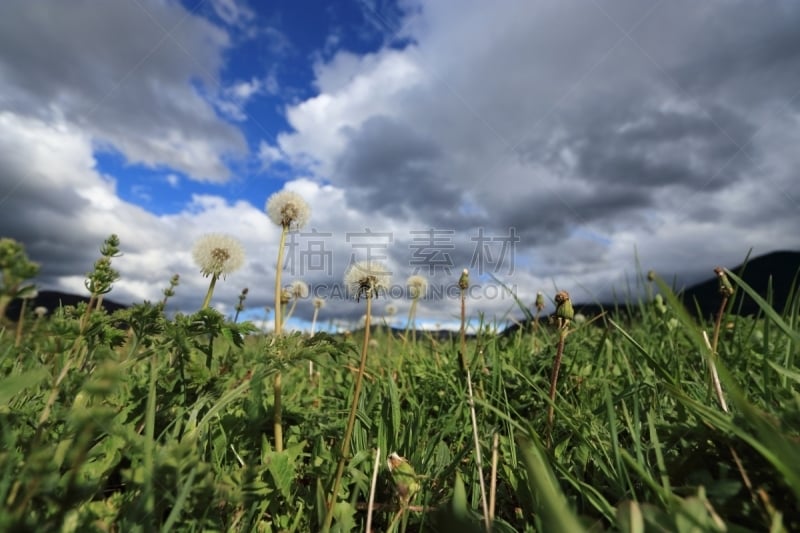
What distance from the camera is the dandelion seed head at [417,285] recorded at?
4301mm

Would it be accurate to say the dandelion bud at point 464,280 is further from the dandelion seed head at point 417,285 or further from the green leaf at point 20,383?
the green leaf at point 20,383

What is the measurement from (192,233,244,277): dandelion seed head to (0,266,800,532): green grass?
0.61m

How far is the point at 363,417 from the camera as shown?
7.14 ft

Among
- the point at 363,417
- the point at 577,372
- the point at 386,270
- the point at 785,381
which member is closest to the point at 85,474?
the point at 363,417

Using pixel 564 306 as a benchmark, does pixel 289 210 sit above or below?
above

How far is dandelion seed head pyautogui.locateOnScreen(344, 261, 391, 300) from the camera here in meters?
2.06

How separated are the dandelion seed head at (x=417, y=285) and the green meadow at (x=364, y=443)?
133 cm

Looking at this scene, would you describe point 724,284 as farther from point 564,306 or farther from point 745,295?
point 745,295

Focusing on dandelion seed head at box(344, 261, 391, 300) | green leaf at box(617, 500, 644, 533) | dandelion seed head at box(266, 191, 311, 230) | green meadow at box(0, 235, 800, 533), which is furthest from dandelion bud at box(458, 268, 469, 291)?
green leaf at box(617, 500, 644, 533)

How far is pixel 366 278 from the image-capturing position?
81.4 inches

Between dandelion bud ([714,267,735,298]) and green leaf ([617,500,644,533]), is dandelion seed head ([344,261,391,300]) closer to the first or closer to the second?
green leaf ([617,500,644,533])

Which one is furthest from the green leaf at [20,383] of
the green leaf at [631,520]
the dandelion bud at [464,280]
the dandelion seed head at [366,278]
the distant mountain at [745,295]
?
the distant mountain at [745,295]

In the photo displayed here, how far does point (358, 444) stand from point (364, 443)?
0.03 m

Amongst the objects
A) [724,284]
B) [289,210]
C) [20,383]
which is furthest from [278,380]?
[724,284]
